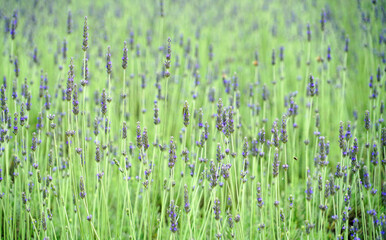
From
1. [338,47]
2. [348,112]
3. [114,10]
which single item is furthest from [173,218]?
[114,10]

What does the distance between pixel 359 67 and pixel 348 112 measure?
66 cm

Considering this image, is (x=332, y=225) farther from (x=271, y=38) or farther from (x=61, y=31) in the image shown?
(x=61, y=31)

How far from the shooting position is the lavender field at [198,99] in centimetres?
225

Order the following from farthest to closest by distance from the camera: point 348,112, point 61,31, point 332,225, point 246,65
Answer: point 61,31 → point 246,65 → point 348,112 → point 332,225

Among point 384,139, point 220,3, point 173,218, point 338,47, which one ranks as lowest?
point 173,218

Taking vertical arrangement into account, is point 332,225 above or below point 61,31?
below

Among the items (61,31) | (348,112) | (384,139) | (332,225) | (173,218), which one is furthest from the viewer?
(61,31)

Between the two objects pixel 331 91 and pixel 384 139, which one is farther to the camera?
pixel 331 91

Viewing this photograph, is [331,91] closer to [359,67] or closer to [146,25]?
[359,67]

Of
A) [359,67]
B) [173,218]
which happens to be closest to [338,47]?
[359,67]

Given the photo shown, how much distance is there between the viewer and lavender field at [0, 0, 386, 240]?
2.25m

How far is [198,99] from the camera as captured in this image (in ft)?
12.2

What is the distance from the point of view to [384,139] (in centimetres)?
192

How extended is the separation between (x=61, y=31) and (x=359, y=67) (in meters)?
3.41
